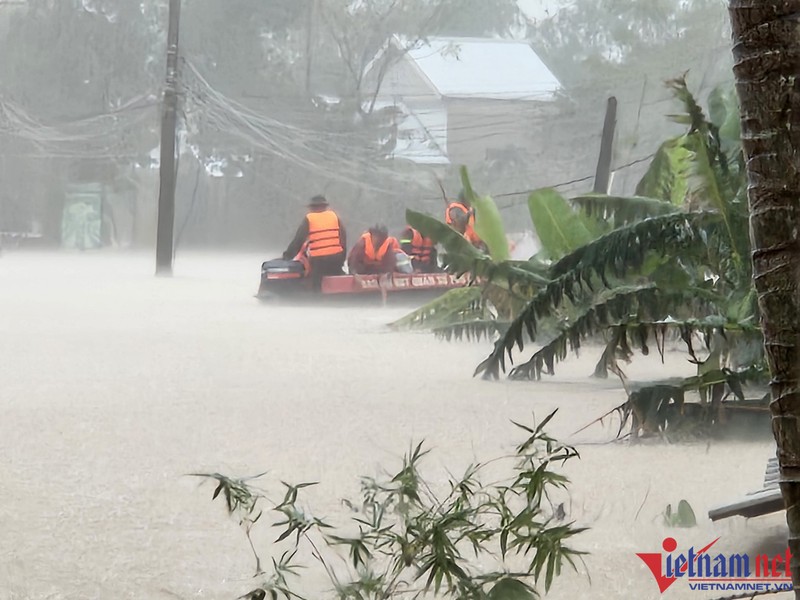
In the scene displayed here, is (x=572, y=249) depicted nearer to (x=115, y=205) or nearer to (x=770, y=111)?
(x=115, y=205)

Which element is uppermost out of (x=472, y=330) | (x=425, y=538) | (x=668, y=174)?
(x=668, y=174)

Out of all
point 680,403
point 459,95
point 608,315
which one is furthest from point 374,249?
point 680,403

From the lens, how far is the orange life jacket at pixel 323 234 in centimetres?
141

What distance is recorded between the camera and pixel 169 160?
1.44 metres

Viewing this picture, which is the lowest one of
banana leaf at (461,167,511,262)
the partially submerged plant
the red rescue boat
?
the partially submerged plant

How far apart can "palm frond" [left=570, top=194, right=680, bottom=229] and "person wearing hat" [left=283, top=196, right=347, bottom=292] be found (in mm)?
343

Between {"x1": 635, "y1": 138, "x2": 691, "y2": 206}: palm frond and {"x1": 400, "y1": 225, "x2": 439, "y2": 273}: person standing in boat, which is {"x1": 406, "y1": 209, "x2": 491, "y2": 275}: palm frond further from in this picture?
{"x1": 635, "y1": 138, "x2": 691, "y2": 206}: palm frond

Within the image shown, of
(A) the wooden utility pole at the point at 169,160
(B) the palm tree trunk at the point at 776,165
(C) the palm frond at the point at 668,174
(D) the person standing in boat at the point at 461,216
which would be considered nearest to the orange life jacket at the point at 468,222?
(D) the person standing in boat at the point at 461,216

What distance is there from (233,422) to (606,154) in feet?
1.98

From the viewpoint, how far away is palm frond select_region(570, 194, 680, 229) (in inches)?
61.6

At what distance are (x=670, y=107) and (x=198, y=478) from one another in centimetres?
78

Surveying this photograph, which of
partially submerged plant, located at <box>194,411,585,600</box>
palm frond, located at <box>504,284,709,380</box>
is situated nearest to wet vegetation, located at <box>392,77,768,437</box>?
palm frond, located at <box>504,284,709,380</box>

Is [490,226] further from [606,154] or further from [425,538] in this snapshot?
[425,538]

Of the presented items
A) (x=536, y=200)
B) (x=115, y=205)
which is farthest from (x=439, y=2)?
(x=115, y=205)
